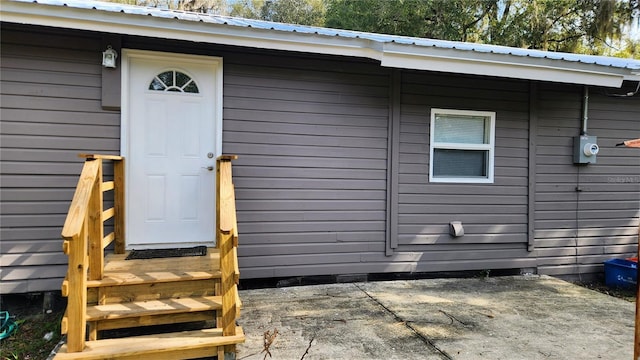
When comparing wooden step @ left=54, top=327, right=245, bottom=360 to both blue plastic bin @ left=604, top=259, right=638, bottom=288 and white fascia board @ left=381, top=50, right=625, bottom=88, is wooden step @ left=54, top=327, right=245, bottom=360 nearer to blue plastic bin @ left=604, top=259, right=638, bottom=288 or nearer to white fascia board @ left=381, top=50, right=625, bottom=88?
white fascia board @ left=381, top=50, right=625, bottom=88

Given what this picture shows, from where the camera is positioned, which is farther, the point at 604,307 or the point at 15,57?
the point at 604,307

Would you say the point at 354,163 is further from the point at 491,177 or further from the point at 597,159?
the point at 597,159

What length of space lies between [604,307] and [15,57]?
568 centimetres

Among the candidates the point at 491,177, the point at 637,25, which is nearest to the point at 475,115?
the point at 491,177

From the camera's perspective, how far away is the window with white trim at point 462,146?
4.28 m

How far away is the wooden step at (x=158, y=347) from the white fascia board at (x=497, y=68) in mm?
2716

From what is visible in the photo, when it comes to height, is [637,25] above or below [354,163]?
above

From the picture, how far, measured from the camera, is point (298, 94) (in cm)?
388

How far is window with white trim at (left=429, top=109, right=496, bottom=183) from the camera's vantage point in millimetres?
4281

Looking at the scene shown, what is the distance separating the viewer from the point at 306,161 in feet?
12.9

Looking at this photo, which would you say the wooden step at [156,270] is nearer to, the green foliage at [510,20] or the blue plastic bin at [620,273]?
the blue plastic bin at [620,273]

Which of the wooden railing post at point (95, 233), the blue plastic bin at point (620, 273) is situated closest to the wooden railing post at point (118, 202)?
the wooden railing post at point (95, 233)

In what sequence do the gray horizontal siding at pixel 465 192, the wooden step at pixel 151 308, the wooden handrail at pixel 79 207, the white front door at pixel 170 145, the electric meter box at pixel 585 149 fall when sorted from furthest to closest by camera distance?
the electric meter box at pixel 585 149 < the gray horizontal siding at pixel 465 192 < the white front door at pixel 170 145 < the wooden step at pixel 151 308 < the wooden handrail at pixel 79 207

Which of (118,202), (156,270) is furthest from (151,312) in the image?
(118,202)
